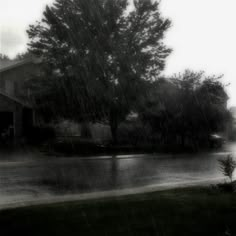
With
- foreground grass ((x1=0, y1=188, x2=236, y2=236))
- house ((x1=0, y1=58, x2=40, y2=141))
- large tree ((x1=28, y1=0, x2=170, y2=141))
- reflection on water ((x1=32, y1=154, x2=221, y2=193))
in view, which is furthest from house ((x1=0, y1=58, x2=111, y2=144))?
foreground grass ((x1=0, y1=188, x2=236, y2=236))

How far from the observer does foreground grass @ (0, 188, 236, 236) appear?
6.62m

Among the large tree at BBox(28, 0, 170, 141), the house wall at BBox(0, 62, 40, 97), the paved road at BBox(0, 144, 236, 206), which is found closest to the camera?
the paved road at BBox(0, 144, 236, 206)

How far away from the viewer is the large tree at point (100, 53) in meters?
30.5

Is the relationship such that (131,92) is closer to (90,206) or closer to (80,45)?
(80,45)

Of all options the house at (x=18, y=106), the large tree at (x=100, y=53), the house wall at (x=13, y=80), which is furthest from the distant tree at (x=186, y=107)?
the house wall at (x=13, y=80)

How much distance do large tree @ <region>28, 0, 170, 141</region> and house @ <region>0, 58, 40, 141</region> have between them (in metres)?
4.07

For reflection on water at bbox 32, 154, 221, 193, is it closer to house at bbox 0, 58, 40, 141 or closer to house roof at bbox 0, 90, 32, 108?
house roof at bbox 0, 90, 32, 108

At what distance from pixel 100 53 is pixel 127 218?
2440 centimetres

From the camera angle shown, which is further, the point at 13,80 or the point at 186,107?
the point at 13,80

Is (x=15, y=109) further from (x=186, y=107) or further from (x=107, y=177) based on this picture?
(x=107, y=177)

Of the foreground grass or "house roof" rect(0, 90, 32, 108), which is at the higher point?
"house roof" rect(0, 90, 32, 108)

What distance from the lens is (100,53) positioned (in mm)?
30844

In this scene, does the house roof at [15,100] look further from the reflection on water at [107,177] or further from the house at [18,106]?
the reflection on water at [107,177]

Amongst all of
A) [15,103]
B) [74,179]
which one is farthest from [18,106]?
[74,179]
